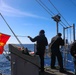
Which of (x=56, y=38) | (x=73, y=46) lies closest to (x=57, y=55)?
(x=56, y=38)

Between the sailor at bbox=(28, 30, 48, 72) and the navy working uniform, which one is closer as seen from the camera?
the sailor at bbox=(28, 30, 48, 72)

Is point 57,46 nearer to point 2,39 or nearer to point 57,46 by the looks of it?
point 57,46

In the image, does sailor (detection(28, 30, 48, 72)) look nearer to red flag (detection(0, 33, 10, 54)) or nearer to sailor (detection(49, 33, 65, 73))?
sailor (detection(49, 33, 65, 73))

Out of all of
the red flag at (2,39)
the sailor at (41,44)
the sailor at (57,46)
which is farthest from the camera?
the red flag at (2,39)

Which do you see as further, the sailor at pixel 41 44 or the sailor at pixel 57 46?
the sailor at pixel 57 46

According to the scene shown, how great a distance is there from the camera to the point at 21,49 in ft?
31.7

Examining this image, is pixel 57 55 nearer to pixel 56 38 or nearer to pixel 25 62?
pixel 56 38

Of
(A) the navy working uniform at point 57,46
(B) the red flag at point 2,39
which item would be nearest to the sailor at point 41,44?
(A) the navy working uniform at point 57,46

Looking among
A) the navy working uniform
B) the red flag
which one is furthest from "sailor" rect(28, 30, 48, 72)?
the red flag

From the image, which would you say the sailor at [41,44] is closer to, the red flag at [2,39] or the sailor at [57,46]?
the sailor at [57,46]

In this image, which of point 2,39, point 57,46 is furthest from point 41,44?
point 2,39

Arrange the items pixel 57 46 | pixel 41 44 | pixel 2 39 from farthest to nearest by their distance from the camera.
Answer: pixel 2 39, pixel 57 46, pixel 41 44

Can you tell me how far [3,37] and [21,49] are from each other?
1.88 m

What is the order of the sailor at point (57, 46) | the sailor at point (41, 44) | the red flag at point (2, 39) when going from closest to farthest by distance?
the sailor at point (41, 44) < the sailor at point (57, 46) < the red flag at point (2, 39)
